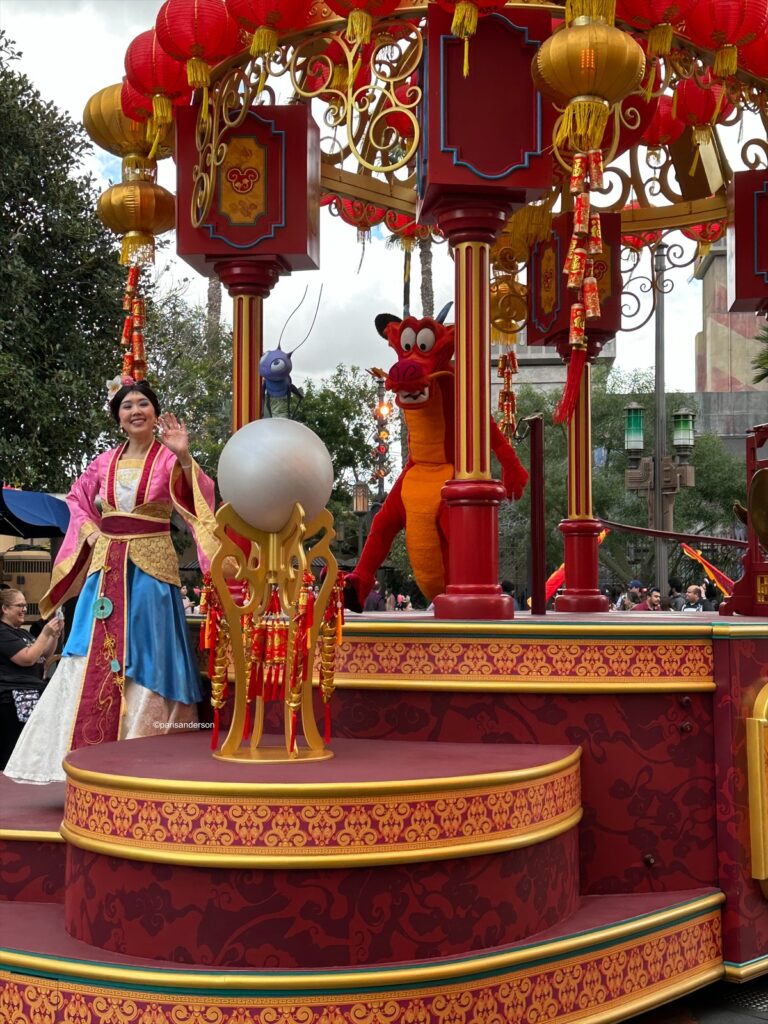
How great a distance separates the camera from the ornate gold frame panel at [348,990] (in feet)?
11.0

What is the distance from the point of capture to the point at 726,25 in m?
5.66

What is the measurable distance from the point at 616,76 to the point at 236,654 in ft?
9.19

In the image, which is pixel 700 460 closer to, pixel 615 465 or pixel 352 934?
pixel 615 465

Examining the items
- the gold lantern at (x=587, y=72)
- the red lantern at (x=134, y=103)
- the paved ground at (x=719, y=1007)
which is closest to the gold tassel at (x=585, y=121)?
the gold lantern at (x=587, y=72)

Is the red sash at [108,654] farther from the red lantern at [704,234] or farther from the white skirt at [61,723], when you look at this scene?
the red lantern at [704,234]

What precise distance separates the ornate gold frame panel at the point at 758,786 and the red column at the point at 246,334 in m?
3.07

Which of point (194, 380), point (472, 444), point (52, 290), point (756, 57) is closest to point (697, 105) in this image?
point (756, 57)

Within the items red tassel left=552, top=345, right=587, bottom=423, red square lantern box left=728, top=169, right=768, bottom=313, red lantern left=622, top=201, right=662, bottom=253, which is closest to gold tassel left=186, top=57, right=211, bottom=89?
red tassel left=552, top=345, right=587, bottom=423

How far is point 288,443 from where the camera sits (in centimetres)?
405

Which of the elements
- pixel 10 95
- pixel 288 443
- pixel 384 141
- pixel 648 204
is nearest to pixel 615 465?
pixel 10 95

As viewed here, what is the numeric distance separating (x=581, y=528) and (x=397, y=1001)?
4.89m

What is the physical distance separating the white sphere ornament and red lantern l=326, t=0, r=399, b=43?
2210 millimetres

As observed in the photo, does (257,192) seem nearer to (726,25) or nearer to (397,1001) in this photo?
(726,25)

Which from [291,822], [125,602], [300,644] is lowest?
[291,822]
